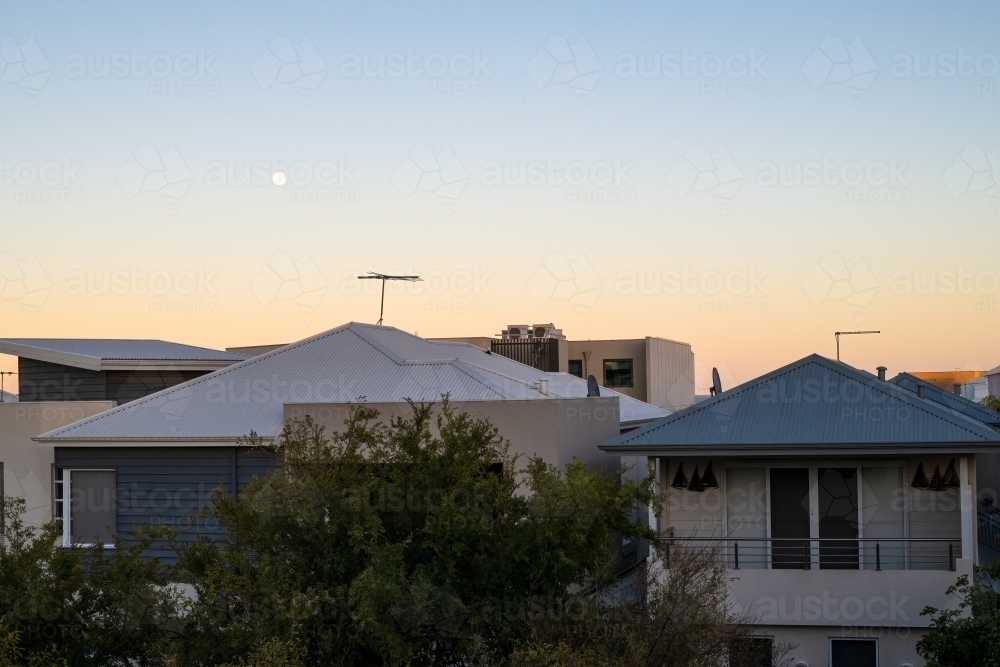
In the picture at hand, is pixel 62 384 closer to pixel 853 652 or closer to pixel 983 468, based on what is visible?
pixel 853 652

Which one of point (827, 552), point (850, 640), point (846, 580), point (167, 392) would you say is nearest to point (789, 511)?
point (827, 552)

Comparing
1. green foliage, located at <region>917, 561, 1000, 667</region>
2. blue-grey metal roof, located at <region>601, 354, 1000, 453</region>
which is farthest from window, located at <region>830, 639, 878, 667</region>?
blue-grey metal roof, located at <region>601, 354, 1000, 453</region>

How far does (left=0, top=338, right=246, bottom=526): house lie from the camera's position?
23375mm

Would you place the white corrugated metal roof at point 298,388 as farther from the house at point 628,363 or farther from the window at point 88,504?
the house at point 628,363

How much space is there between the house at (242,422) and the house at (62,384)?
4.03ft

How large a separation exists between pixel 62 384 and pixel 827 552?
17.7m

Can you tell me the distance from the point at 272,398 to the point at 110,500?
3.70 m

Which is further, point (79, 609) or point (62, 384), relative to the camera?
point (62, 384)

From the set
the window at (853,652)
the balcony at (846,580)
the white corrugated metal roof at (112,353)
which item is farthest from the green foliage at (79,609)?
the white corrugated metal roof at (112,353)

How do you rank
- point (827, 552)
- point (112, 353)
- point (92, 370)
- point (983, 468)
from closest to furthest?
point (827, 552) < point (92, 370) < point (983, 468) < point (112, 353)

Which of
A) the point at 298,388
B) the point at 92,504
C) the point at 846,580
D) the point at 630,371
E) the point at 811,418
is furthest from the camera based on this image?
the point at 630,371

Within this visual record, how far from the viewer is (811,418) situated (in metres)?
A: 18.7

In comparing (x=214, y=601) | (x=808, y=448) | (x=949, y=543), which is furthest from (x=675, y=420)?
(x=214, y=601)

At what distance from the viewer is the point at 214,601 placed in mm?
11516
